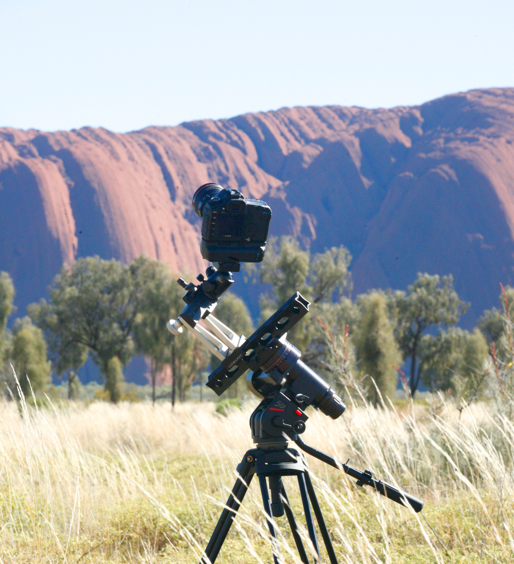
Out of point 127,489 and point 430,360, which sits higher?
point 127,489

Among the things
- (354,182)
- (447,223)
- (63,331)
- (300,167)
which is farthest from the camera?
(300,167)

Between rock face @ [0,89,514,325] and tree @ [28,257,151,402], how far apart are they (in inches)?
1945

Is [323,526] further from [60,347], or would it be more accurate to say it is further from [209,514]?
[60,347]

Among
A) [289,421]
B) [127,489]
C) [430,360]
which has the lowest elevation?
[430,360]

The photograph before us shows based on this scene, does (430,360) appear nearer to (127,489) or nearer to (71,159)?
(127,489)

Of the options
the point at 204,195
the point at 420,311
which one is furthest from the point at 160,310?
the point at 204,195

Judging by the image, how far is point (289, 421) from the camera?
2328 millimetres

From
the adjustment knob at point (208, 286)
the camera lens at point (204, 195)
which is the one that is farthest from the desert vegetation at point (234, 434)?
the camera lens at point (204, 195)

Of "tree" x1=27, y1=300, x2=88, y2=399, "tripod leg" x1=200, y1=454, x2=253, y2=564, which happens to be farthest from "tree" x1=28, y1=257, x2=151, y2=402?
"tripod leg" x1=200, y1=454, x2=253, y2=564

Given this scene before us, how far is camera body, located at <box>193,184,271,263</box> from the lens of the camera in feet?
8.22

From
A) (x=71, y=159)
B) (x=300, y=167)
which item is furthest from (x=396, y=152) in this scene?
(x=71, y=159)

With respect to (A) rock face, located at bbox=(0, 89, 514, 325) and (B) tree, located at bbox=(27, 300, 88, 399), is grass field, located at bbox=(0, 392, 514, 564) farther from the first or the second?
(A) rock face, located at bbox=(0, 89, 514, 325)

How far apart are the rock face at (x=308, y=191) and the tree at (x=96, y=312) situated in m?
49.4

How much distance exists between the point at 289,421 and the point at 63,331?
33308 mm
